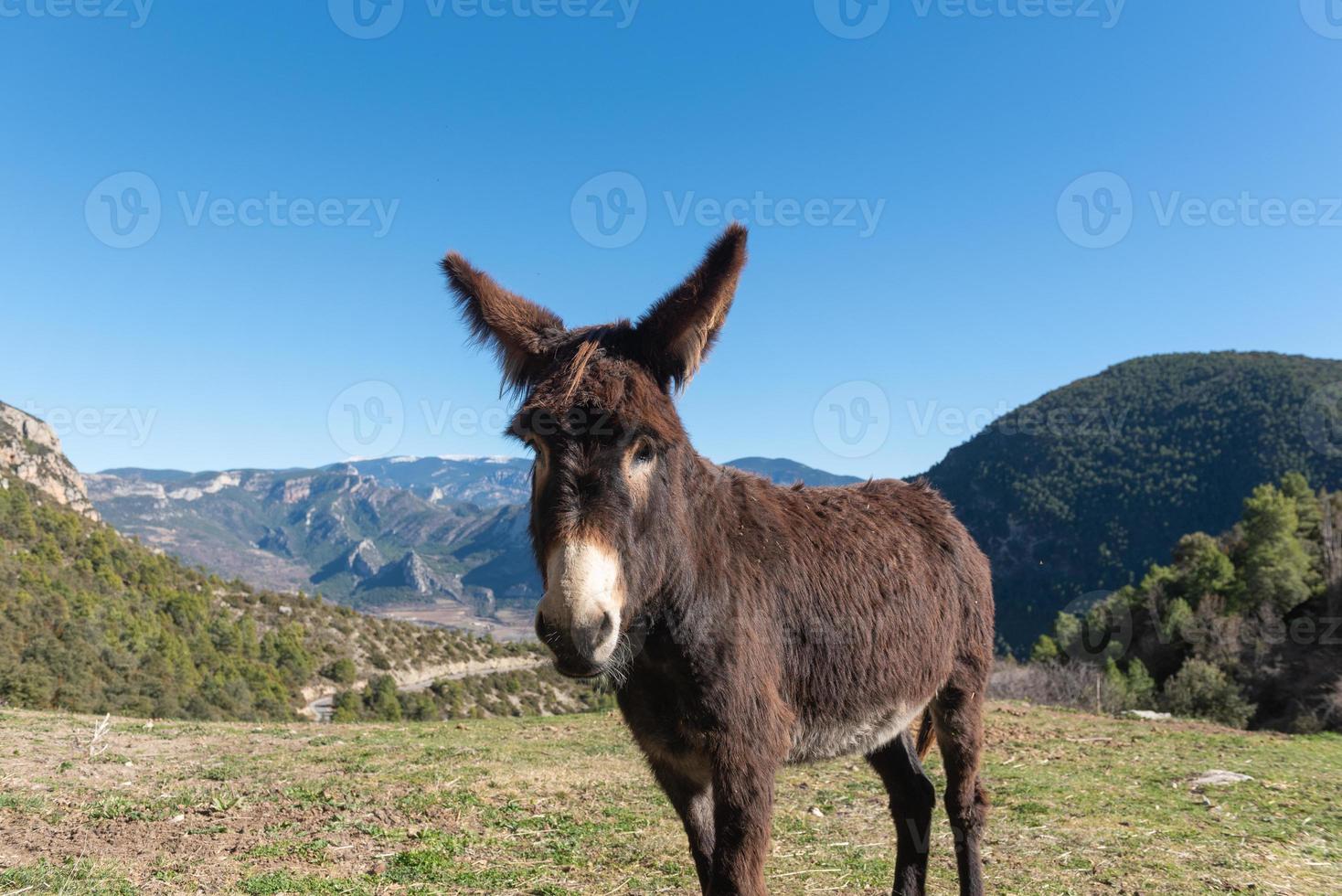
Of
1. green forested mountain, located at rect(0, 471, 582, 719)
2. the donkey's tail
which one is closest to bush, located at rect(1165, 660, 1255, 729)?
the donkey's tail

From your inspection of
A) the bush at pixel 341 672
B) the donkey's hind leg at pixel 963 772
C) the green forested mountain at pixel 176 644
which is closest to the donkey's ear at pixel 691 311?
the donkey's hind leg at pixel 963 772

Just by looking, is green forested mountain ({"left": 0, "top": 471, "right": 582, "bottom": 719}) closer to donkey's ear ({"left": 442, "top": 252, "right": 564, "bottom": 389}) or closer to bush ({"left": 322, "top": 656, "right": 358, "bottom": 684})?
bush ({"left": 322, "top": 656, "right": 358, "bottom": 684})

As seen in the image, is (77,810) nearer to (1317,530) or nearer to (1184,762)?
(1184,762)

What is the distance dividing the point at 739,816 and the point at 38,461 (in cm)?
11761

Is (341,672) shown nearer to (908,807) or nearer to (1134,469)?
(908,807)

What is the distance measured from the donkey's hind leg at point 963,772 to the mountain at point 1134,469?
70.3 metres

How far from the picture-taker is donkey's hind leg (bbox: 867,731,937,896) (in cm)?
493

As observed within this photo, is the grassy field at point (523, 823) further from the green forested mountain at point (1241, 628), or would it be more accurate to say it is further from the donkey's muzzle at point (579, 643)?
the green forested mountain at point (1241, 628)

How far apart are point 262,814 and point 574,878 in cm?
320

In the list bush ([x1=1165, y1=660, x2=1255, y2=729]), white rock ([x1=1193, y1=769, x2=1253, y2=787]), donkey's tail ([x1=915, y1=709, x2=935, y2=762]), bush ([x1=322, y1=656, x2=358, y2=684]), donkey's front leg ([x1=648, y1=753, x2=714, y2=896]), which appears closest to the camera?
donkey's front leg ([x1=648, y1=753, x2=714, y2=896])

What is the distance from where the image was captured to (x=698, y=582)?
3.28 meters

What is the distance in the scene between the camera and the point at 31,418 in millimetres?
109188

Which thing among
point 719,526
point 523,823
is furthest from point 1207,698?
point 719,526

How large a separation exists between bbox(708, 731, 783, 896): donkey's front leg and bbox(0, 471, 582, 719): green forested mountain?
99.4 ft
